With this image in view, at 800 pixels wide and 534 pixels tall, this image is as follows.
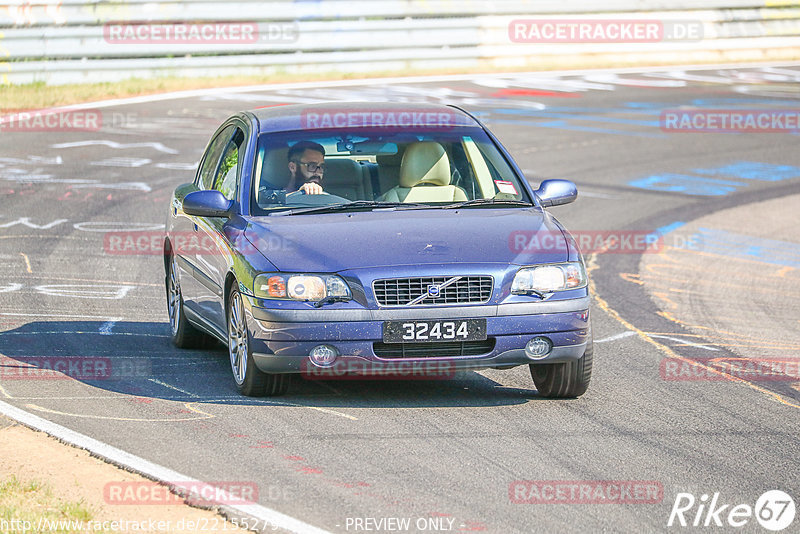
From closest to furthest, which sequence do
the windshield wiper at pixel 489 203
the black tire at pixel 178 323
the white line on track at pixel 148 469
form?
the white line on track at pixel 148 469 < the windshield wiper at pixel 489 203 < the black tire at pixel 178 323

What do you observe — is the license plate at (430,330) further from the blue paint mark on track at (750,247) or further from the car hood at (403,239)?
the blue paint mark on track at (750,247)

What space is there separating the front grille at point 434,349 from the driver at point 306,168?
154cm

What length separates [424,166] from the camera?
917 centimetres

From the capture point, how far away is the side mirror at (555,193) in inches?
357

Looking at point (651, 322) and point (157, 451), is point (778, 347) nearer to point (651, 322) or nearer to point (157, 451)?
point (651, 322)

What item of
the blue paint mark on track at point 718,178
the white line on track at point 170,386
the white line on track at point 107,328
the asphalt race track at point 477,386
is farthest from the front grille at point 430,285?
the blue paint mark on track at point 718,178

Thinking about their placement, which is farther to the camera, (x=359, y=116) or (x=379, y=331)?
(x=359, y=116)

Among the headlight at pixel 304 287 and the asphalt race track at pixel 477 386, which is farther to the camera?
the headlight at pixel 304 287

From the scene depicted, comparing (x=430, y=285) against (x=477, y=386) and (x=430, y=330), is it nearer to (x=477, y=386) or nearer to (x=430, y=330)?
(x=430, y=330)

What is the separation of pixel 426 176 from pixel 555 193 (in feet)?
2.85

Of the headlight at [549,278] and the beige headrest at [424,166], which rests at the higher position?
the beige headrest at [424,166]

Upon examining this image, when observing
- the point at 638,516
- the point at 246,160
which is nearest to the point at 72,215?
the point at 246,160

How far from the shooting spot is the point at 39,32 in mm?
25266

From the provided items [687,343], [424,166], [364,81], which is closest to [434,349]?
[424,166]
